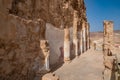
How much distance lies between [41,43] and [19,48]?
8.21ft

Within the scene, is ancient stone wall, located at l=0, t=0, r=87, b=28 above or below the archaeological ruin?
above

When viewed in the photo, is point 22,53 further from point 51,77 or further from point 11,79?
point 51,77

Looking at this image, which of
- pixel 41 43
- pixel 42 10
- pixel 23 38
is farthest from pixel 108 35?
pixel 23 38

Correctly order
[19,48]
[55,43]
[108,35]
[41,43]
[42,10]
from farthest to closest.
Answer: [108,35] → [55,43] → [42,10] → [41,43] → [19,48]

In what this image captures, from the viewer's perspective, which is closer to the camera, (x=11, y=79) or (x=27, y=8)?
(x=11, y=79)

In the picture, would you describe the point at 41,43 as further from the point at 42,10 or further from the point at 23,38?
the point at 42,10

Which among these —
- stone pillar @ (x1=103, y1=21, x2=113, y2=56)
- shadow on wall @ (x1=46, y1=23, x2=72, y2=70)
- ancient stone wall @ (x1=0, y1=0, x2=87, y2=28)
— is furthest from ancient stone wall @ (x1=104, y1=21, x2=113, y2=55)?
shadow on wall @ (x1=46, y1=23, x2=72, y2=70)

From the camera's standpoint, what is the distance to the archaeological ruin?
7.31 m

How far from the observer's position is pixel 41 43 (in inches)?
416

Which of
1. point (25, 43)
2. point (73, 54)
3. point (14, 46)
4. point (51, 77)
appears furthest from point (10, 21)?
point (73, 54)

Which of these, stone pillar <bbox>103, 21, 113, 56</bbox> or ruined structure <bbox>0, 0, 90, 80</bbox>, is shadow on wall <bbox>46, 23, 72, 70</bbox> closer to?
ruined structure <bbox>0, 0, 90, 80</bbox>

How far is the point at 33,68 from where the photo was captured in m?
9.62

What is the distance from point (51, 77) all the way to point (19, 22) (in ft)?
11.1

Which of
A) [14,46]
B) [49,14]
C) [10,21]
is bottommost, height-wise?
[14,46]
